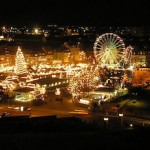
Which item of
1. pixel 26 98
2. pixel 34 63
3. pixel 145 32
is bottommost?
pixel 26 98

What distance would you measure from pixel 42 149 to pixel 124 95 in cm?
1123

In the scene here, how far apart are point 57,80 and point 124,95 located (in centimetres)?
405

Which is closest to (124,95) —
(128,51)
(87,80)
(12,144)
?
(87,80)

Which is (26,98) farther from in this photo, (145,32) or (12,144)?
(145,32)

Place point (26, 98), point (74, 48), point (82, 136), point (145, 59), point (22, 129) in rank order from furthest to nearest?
point (74, 48) → point (145, 59) → point (26, 98) → point (22, 129) → point (82, 136)

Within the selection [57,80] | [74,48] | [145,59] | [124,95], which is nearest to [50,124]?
[124,95]

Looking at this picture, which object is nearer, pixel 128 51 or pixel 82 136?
pixel 82 136

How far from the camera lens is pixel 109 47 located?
60.3ft

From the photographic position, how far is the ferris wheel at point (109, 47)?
18344 millimetres

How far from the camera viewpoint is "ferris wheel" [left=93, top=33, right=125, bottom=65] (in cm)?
1834

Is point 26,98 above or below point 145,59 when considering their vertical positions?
below

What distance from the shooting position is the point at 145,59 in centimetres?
2452

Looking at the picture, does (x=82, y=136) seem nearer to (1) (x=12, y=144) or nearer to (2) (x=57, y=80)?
(1) (x=12, y=144)

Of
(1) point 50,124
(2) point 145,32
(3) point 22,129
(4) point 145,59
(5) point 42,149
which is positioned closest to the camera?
(5) point 42,149
